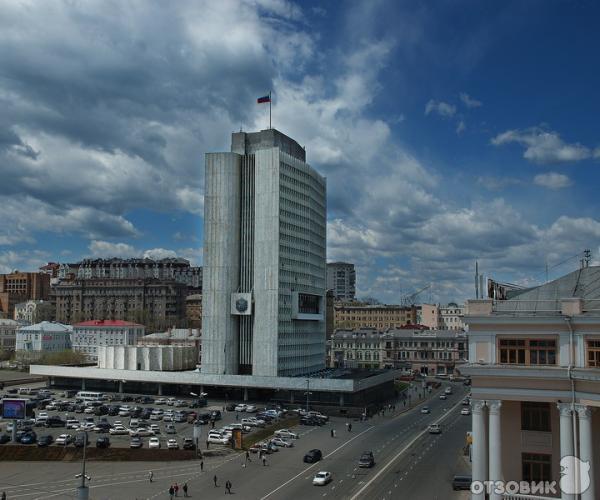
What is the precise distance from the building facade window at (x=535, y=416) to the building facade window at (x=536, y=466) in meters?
1.49

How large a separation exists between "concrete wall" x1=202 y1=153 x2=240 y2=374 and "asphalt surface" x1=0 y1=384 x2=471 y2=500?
144 feet

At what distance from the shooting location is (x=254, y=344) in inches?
5010

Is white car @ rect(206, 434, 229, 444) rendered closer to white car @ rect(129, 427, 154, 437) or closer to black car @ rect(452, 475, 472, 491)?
white car @ rect(129, 427, 154, 437)

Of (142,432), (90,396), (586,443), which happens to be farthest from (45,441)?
(586,443)

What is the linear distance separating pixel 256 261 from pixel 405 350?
245 feet

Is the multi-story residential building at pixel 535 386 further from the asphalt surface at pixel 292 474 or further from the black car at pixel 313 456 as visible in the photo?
the black car at pixel 313 456

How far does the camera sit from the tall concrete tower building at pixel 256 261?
128m

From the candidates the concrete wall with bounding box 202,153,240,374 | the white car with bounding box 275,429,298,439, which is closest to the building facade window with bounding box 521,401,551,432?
the white car with bounding box 275,429,298,439

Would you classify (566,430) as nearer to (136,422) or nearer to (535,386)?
(535,386)

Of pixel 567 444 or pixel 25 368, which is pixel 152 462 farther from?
pixel 25 368

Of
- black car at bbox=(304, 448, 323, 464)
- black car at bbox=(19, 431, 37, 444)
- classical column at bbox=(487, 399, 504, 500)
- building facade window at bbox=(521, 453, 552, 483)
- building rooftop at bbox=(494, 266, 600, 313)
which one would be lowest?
black car at bbox=(304, 448, 323, 464)

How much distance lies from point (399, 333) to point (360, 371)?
155ft

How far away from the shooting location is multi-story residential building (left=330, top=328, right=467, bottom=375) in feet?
591

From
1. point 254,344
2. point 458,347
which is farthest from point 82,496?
point 458,347
